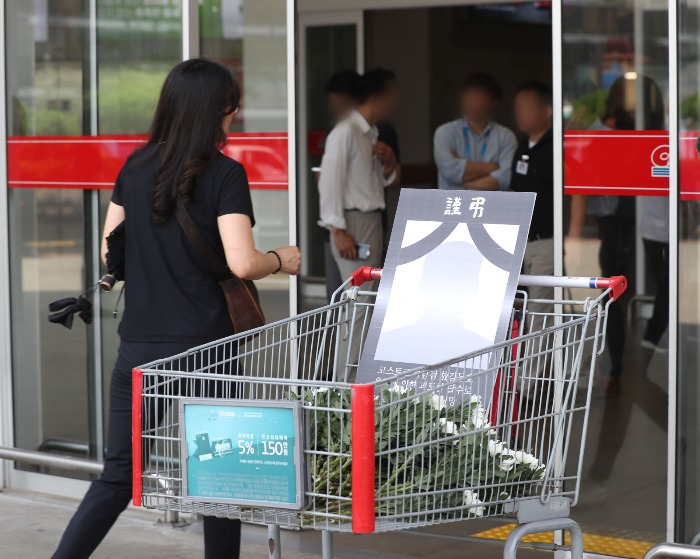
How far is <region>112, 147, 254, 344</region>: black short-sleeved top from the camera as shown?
4.05 metres

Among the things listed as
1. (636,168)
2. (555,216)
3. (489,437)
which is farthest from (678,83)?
(489,437)

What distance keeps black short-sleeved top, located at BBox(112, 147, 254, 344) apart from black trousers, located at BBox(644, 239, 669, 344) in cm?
208

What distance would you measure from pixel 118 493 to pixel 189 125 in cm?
129

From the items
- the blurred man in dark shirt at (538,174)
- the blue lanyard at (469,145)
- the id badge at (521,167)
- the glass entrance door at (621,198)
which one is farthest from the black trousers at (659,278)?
the blue lanyard at (469,145)

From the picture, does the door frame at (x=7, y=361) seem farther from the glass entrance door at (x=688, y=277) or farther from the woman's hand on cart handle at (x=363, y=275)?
the glass entrance door at (x=688, y=277)

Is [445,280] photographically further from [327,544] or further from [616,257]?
[616,257]

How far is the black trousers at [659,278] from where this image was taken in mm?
5379

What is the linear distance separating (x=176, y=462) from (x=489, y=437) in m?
0.91

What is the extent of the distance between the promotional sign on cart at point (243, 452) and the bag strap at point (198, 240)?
34.8 inches

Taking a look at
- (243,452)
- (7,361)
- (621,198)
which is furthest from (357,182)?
(243,452)

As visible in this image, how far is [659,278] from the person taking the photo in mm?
5539

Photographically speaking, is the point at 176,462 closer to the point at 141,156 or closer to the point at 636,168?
the point at 141,156

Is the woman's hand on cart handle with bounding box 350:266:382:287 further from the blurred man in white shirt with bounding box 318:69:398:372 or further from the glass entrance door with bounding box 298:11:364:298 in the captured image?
the glass entrance door with bounding box 298:11:364:298

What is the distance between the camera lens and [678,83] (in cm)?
466
